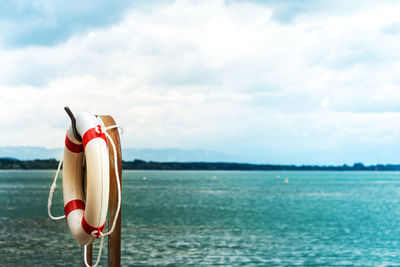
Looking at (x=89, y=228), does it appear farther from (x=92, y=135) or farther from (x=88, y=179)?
(x=92, y=135)

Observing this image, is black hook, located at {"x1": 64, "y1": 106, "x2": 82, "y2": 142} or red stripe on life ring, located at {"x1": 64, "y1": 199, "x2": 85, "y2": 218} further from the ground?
black hook, located at {"x1": 64, "y1": 106, "x2": 82, "y2": 142}

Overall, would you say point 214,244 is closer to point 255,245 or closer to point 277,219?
point 255,245

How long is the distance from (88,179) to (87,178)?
2 cm

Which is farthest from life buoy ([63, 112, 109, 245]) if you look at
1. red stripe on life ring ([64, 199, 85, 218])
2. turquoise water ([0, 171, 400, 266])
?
turquoise water ([0, 171, 400, 266])

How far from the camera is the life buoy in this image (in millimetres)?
2994

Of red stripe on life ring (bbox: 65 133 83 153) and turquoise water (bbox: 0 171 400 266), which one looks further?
turquoise water (bbox: 0 171 400 266)

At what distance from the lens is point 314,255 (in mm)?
17328

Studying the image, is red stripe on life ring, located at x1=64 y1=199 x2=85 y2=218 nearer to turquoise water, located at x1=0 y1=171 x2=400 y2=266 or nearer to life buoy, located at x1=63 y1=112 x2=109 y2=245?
life buoy, located at x1=63 y1=112 x2=109 y2=245

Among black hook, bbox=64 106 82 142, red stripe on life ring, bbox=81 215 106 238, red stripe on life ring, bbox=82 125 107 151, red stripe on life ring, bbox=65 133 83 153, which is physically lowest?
red stripe on life ring, bbox=81 215 106 238

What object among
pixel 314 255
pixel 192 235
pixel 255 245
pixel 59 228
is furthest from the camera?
pixel 59 228

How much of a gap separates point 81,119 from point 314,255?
15249mm

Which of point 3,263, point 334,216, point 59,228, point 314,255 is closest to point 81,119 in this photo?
point 3,263

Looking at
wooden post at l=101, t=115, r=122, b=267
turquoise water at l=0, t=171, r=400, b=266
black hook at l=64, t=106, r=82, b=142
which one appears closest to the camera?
wooden post at l=101, t=115, r=122, b=267

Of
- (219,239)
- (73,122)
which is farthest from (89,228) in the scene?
(219,239)
